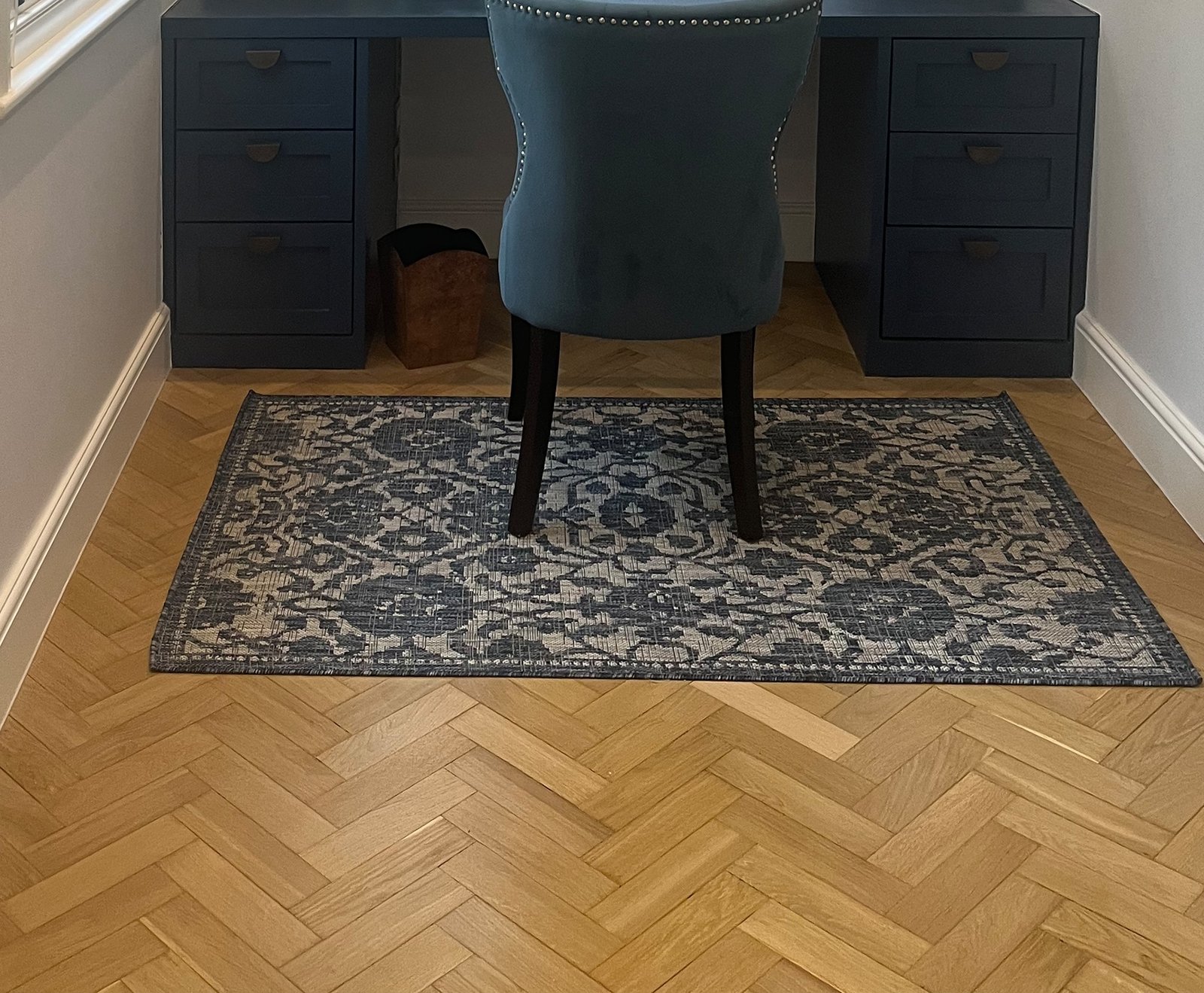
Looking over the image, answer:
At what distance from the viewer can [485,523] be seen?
8.37 feet

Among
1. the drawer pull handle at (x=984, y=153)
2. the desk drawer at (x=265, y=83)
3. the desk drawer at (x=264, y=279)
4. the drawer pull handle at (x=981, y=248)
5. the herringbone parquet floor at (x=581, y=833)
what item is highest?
the desk drawer at (x=265, y=83)

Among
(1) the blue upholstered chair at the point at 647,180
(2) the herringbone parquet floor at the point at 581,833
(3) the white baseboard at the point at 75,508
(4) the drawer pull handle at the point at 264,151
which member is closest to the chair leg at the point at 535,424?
(1) the blue upholstered chair at the point at 647,180

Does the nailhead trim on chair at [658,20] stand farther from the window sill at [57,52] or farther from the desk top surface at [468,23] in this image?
the desk top surface at [468,23]

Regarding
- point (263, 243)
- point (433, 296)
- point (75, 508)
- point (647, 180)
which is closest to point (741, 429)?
point (647, 180)

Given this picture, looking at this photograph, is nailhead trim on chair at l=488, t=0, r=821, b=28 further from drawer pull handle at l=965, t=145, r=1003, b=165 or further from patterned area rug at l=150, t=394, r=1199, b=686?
drawer pull handle at l=965, t=145, r=1003, b=165

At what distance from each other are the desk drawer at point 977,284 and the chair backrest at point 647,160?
788 millimetres

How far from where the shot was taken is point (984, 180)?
311cm

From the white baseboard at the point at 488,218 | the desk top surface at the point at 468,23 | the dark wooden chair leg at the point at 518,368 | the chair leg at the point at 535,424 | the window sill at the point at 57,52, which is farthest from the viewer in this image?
the white baseboard at the point at 488,218

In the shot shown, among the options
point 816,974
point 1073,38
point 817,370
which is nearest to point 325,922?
point 816,974

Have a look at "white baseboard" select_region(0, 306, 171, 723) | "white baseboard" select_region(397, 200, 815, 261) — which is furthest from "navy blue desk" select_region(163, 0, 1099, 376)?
"white baseboard" select_region(397, 200, 815, 261)

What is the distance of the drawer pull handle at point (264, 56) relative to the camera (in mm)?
3027

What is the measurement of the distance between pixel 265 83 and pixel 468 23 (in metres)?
0.43

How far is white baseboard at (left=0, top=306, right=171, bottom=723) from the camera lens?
2.05 metres

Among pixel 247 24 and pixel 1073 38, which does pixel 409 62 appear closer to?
pixel 247 24
